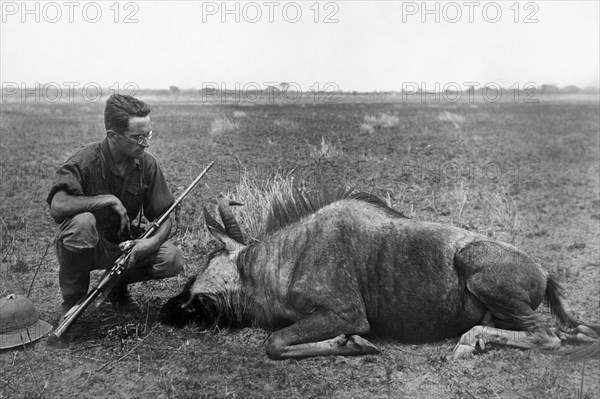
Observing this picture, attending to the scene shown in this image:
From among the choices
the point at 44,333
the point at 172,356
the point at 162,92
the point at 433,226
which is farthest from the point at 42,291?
the point at 162,92

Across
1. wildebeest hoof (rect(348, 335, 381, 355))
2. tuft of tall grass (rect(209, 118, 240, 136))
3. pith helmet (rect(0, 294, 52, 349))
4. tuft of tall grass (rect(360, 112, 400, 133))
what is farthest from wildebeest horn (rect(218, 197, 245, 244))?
tuft of tall grass (rect(360, 112, 400, 133))

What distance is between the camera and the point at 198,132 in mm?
10789

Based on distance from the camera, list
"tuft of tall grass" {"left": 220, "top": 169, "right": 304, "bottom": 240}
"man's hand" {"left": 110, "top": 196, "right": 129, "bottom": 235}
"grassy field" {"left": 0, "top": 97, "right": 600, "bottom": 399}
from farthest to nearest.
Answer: "tuft of tall grass" {"left": 220, "top": 169, "right": 304, "bottom": 240}, "man's hand" {"left": 110, "top": 196, "right": 129, "bottom": 235}, "grassy field" {"left": 0, "top": 97, "right": 600, "bottom": 399}

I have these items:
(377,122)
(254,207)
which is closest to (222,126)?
→ (254,207)

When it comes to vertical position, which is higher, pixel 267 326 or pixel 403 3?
pixel 403 3

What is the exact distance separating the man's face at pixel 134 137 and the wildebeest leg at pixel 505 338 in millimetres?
3132

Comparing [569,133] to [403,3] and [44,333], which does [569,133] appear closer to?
[403,3]

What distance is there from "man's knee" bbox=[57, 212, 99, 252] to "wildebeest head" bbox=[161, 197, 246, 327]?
87 cm

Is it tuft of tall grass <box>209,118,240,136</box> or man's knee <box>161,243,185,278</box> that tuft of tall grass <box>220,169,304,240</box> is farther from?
tuft of tall grass <box>209,118,240,136</box>

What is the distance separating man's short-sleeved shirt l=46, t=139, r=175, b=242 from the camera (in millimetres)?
4703

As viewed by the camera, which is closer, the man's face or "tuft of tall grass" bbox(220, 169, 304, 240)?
the man's face

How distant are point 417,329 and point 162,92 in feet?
30.8

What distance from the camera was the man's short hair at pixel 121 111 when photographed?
475 centimetres

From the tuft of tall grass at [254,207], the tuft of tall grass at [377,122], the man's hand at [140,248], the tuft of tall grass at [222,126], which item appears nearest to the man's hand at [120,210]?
the man's hand at [140,248]
